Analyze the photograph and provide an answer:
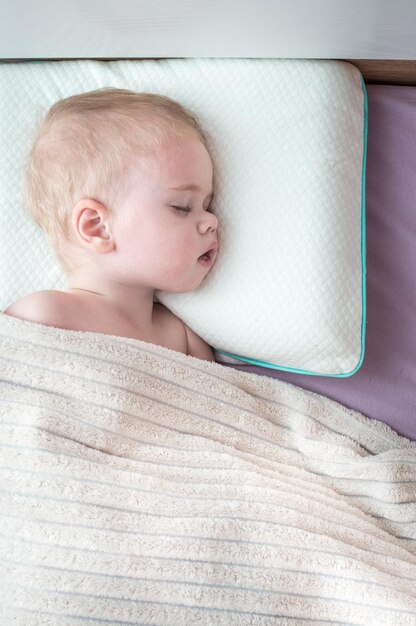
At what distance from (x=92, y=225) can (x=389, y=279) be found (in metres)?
0.50

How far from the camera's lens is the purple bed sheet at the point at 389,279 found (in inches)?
49.7

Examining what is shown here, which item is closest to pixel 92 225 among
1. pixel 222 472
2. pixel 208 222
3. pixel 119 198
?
pixel 119 198

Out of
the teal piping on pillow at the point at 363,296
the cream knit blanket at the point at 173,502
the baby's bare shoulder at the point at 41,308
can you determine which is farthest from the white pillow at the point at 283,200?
the baby's bare shoulder at the point at 41,308

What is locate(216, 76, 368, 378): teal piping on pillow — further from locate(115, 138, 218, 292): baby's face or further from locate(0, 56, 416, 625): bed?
locate(115, 138, 218, 292): baby's face

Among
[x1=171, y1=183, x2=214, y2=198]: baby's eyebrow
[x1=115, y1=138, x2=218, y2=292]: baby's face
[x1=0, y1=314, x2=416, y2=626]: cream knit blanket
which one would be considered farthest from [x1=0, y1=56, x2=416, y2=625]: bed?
[x1=171, y1=183, x2=214, y2=198]: baby's eyebrow

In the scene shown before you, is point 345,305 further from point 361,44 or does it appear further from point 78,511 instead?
point 78,511

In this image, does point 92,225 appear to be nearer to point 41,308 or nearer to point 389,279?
point 41,308

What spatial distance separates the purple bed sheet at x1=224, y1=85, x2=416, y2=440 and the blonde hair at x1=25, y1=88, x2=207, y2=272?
33 cm

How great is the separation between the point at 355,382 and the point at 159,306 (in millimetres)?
347

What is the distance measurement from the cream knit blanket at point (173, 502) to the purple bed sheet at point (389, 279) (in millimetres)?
93

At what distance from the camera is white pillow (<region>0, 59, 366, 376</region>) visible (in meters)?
1.17

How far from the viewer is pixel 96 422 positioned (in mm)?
1058

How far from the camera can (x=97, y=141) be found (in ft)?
3.66

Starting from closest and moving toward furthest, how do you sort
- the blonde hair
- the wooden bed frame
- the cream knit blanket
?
the cream knit blanket
the blonde hair
the wooden bed frame
